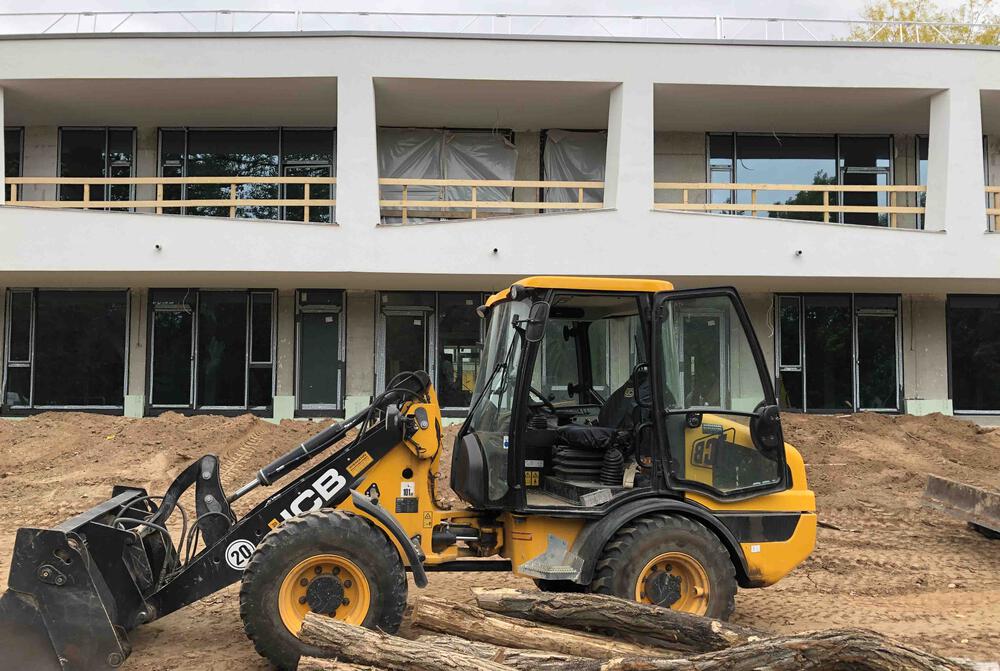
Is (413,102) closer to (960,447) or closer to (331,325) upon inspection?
(331,325)

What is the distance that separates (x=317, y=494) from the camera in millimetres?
5375

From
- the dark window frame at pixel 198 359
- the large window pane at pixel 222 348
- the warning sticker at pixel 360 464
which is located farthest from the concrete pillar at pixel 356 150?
the warning sticker at pixel 360 464

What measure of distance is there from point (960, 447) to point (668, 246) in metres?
6.38

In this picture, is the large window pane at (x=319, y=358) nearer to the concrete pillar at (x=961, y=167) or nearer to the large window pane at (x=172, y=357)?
the large window pane at (x=172, y=357)

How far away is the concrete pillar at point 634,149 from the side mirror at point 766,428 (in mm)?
9907

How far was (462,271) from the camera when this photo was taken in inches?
591

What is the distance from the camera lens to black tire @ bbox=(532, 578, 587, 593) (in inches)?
222

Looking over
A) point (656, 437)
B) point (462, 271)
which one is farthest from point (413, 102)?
point (656, 437)

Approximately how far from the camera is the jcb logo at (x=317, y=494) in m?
5.29

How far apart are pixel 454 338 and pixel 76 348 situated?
783 centimetres

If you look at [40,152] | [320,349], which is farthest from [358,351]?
[40,152]

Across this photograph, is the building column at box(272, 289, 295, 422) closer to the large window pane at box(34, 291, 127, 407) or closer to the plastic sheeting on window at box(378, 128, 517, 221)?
the plastic sheeting on window at box(378, 128, 517, 221)

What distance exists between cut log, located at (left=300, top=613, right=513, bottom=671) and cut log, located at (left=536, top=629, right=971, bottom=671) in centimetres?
67

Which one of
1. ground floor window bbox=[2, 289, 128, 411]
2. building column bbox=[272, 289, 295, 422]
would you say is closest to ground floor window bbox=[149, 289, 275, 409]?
building column bbox=[272, 289, 295, 422]
